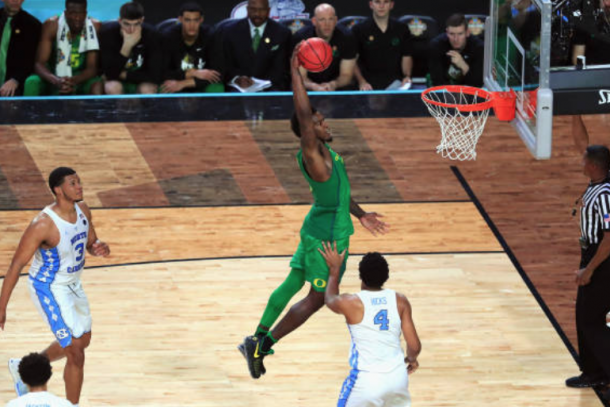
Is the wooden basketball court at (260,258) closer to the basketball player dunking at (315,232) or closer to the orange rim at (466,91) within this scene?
the basketball player dunking at (315,232)

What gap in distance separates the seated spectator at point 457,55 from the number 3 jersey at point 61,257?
18.3 feet

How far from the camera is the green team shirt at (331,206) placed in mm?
6715

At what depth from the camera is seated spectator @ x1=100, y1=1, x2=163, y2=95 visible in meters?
11.3

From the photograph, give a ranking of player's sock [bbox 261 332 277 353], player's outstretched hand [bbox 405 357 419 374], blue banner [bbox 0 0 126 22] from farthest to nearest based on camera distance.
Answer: blue banner [bbox 0 0 126 22]
player's sock [bbox 261 332 277 353]
player's outstretched hand [bbox 405 357 419 374]

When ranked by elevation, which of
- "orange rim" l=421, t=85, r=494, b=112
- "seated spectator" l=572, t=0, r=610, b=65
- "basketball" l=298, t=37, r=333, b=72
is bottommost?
"orange rim" l=421, t=85, r=494, b=112

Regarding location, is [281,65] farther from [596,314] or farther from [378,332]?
[378,332]

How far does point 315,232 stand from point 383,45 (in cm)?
512

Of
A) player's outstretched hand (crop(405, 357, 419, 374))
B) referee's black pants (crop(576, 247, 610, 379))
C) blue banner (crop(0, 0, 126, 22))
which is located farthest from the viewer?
blue banner (crop(0, 0, 126, 22))

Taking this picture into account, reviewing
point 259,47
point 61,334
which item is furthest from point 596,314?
point 259,47

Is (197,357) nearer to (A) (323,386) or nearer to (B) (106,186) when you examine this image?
(A) (323,386)

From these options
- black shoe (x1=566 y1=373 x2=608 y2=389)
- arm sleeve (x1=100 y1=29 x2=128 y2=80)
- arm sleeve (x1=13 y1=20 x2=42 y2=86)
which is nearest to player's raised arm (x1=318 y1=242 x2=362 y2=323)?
black shoe (x1=566 y1=373 x2=608 y2=389)

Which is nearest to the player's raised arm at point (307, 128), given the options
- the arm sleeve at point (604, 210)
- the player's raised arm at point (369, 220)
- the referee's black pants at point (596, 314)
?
the player's raised arm at point (369, 220)

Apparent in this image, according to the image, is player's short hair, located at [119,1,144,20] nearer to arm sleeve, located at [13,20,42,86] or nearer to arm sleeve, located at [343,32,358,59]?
arm sleeve, located at [13,20,42,86]

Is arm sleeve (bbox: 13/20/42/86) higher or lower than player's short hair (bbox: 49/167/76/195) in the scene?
lower
